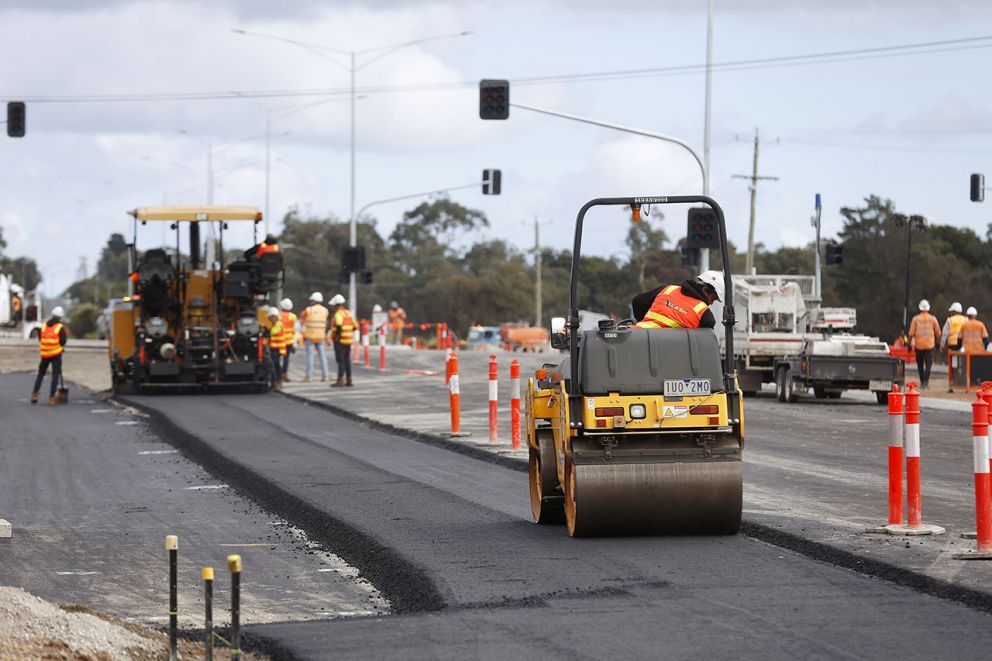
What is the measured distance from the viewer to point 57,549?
37.2 ft

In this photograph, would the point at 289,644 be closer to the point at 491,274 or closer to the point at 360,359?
the point at 360,359

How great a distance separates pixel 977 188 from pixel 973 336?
739 centimetres

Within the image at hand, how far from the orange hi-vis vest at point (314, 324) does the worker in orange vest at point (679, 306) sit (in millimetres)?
23188

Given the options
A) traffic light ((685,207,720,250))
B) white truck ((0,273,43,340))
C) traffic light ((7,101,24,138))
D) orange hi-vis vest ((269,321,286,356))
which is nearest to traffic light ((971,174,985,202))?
traffic light ((685,207,720,250))

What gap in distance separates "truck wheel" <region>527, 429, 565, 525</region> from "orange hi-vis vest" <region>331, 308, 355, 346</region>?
19.8 metres

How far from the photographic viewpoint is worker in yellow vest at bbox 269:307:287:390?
32219 mm

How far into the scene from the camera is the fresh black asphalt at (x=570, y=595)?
7465 mm

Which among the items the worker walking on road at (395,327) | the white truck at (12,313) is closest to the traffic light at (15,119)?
the worker walking on road at (395,327)

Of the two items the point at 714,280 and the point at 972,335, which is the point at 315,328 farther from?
the point at 714,280

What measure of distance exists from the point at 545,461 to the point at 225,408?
1573 centimetres

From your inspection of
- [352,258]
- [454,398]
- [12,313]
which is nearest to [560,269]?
[12,313]

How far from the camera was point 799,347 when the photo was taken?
93.5 feet

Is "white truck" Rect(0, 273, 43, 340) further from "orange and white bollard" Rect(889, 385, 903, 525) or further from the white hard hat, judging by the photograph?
"orange and white bollard" Rect(889, 385, 903, 525)

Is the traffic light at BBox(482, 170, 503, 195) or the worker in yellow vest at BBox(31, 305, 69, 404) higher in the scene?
the traffic light at BBox(482, 170, 503, 195)
